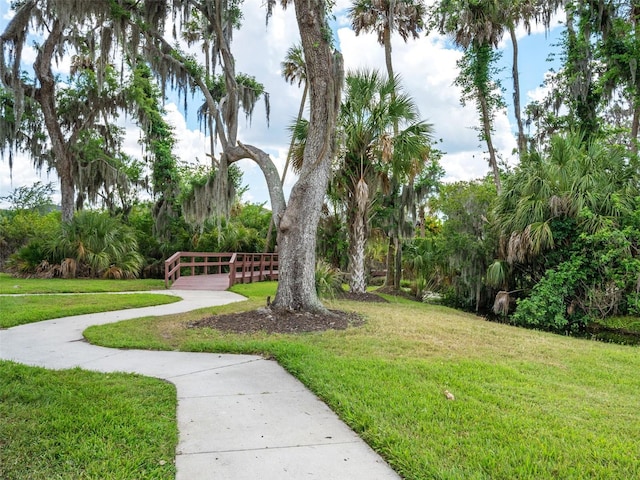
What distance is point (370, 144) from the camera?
503 inches

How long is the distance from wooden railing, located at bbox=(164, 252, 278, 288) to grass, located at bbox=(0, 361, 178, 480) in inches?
434

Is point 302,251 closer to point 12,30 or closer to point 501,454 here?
point 501,454

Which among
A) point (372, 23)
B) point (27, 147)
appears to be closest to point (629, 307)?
point (372, 23)

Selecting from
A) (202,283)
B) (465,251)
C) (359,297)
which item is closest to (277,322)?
(359,297)

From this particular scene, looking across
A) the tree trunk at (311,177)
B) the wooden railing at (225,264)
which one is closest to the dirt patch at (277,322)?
the tree trunk at (311,177)

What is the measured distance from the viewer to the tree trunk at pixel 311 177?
7.99 metres

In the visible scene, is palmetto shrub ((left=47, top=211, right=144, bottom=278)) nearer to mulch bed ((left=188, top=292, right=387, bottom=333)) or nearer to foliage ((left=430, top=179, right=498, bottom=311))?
mulch bed ((left=188, top=292, right=387, bottom=333))

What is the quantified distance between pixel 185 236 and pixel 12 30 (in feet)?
28.6

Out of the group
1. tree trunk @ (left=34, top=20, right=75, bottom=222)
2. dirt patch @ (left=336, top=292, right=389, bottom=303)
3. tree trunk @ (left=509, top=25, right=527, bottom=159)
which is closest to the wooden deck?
dirt patch @ (left=336, top=292, right=389, bottom=303)

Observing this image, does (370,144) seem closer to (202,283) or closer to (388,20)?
(202,283)

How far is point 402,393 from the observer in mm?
3939

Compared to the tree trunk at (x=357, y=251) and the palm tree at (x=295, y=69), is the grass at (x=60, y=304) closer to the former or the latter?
the tree trunk at (x=357, y=251)

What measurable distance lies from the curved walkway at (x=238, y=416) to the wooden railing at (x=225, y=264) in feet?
31.6

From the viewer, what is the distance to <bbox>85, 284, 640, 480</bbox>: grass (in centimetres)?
275
